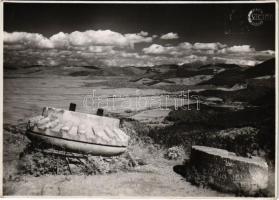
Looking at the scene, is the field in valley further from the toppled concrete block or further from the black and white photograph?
the toppled concrete block

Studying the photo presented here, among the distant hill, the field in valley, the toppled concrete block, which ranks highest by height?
the distant hill

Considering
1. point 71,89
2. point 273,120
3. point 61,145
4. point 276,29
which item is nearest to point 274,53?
point 276,29

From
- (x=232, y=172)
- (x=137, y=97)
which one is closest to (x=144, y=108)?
(x=137, y=97)

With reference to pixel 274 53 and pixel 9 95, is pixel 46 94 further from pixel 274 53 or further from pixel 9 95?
pixel 274 53

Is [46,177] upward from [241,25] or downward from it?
downward

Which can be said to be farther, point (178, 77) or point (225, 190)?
point (178, 77)

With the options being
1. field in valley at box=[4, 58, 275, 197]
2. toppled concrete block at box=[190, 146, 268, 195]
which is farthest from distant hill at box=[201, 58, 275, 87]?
toppled concrete block at box=[190, 146, 268, 195]
